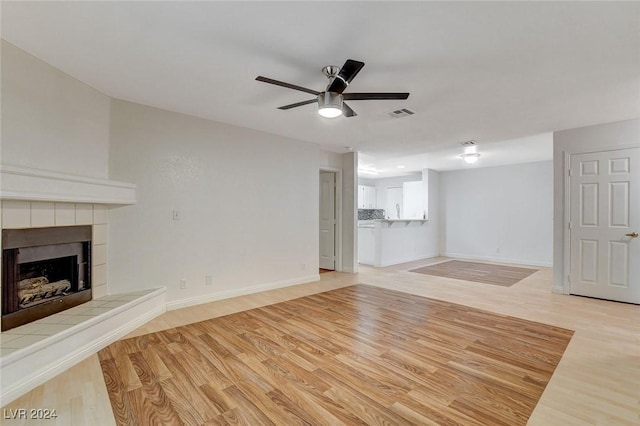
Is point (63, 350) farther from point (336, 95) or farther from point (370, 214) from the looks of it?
point (370, 214)

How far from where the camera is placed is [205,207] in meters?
3.98

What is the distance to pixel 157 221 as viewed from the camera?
358cm

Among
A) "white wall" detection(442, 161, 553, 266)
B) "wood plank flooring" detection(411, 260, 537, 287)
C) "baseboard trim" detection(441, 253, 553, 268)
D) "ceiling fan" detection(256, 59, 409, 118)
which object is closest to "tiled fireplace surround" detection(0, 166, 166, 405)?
"ceiling fan" detection(256, 59, 409, 118)

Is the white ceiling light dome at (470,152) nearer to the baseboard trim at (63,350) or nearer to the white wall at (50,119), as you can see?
the white wall at (50,119)

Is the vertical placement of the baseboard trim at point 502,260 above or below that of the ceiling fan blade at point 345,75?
below

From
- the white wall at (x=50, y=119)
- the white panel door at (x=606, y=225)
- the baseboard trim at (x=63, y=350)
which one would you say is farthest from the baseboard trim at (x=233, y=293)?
the white panel door at (x=606, y=225)

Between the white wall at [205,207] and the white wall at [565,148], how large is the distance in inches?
160

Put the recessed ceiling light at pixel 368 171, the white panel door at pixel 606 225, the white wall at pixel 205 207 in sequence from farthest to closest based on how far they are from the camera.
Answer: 1. the recessed ceiling light at pixel 368 171
2. the white panel door at pixel 606 225
3. the white wall at pixel 205 207

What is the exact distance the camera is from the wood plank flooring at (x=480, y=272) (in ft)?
18.3

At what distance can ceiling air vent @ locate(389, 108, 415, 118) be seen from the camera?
3.61 meters

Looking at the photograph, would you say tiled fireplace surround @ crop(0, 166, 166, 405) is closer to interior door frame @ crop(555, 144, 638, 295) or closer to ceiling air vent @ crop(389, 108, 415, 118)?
ceiling air vent @ crop(389, 108, 415, 118)

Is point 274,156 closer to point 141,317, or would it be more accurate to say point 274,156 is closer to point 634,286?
point 141,317

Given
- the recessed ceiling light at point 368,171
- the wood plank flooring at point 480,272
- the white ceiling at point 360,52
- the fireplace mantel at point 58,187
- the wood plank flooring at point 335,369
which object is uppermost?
the white ceiling at point 360,52

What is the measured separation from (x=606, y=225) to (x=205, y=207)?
5.80 metres
